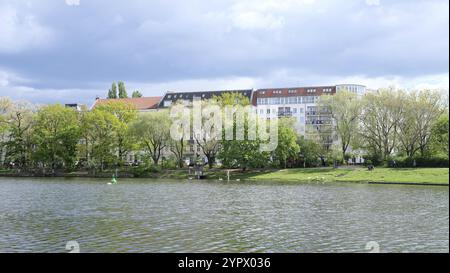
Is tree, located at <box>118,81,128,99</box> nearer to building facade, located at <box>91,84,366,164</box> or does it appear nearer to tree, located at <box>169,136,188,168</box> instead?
building facade, located at <box>91,84,366,164</box>

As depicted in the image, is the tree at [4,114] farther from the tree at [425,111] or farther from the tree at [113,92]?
the tree at [425,111]

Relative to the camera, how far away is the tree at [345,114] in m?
80.8

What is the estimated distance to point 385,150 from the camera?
259 ft

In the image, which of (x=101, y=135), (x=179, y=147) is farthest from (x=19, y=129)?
(x=179, y=147)

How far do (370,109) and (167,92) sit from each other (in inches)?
2720

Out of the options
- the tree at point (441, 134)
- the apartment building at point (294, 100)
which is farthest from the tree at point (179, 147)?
the tree at point (441, 134)

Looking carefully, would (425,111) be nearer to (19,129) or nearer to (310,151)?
(310,151)

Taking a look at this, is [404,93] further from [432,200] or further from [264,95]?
[264,95]

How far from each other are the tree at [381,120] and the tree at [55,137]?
A: 53.6 metres

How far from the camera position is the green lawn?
61.0m

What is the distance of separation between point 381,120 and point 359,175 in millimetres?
15001

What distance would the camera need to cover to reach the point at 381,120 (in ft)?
255

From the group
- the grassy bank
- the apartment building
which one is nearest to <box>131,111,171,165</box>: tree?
the grassy bank

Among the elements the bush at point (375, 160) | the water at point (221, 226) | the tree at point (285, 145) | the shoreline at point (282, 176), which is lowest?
the shoreline at point (282, 176)
